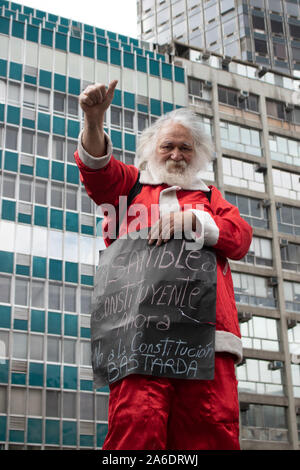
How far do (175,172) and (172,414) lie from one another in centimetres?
165

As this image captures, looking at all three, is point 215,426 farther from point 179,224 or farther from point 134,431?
point 179,224

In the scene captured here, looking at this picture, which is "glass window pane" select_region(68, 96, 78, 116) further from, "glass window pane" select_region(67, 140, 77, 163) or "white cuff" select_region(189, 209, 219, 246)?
"white cuff" select_region(189, 209, 219, 246)

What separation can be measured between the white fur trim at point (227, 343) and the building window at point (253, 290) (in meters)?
31.3

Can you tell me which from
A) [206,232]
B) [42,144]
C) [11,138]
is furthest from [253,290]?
[206,232]

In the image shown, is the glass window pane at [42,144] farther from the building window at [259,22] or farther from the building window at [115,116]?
the building window at [259,22]

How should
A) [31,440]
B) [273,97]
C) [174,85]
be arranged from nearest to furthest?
[31,440], [174,85], [273,97]

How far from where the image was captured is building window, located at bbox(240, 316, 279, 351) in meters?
34.9

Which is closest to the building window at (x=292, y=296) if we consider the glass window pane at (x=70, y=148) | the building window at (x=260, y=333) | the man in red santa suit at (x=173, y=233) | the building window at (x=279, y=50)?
the building window at (x=260, y=333)

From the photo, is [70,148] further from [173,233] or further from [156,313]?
[156,313]

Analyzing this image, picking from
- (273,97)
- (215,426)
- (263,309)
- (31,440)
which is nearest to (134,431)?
(215,426)

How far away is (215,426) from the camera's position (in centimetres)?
420

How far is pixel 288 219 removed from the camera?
39250 mm

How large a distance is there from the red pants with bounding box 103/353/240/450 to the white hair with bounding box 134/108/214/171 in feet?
5.26

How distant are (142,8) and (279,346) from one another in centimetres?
4724
